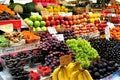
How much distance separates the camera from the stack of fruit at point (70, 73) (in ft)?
7.38

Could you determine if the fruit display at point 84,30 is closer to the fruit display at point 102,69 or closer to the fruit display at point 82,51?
the fruit display at point 82,51

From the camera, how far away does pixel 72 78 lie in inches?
88.9

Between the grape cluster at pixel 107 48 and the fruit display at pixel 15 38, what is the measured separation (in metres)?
1.02

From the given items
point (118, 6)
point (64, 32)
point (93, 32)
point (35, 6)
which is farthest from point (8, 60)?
point (118, 6)

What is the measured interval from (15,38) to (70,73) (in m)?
1.43

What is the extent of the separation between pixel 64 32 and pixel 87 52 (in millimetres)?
1081

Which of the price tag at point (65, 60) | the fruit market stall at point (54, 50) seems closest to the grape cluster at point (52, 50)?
the fruit market stall at point (54, 50)

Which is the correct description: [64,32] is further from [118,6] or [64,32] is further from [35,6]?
[118,6]

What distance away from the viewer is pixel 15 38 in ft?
11.6

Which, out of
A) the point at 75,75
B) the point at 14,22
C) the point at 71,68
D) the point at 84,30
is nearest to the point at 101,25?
the point at 84,30

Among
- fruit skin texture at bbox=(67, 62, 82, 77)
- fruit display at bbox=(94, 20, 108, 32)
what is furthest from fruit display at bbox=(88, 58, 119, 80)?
fruit display at bbox=(94, 20, 108, 32)

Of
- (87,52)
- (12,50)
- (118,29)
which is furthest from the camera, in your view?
(118,29)

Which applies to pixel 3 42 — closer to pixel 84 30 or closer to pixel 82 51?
pixel 82 51

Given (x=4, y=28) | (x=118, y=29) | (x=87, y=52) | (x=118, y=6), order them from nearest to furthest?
(x=87, y=52) → (x=4, y=28) → (x=118, y=29) → (x=118, y=6)
